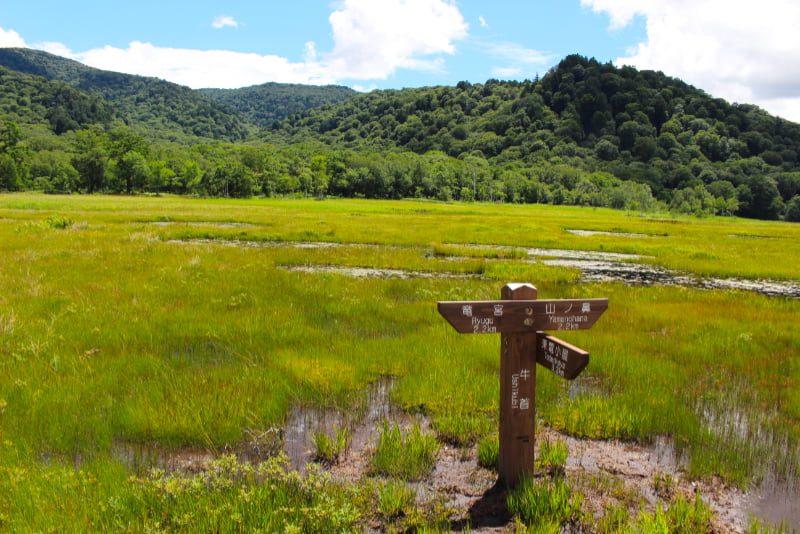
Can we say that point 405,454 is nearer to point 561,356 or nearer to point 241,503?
point 241,503

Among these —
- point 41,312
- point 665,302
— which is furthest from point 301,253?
point 665,302

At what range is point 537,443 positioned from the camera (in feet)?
19.2

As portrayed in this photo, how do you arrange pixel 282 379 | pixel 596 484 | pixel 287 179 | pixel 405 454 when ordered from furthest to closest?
pixel 287 179
pixel 282 379
pixel 405 454
pixel 596 484

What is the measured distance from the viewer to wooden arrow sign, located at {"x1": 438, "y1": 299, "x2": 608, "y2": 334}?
4.18m

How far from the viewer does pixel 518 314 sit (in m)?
4.36

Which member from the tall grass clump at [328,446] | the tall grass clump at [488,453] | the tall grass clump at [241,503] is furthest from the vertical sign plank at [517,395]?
the tall grass clump at [328,446]

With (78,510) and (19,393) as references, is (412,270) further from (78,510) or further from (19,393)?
(78,510)

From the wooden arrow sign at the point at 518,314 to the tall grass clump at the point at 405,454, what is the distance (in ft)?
6.38

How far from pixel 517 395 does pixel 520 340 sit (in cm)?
55

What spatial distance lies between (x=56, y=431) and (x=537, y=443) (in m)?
5.92

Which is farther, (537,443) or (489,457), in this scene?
(537,443)

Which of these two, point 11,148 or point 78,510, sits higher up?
point 11,148

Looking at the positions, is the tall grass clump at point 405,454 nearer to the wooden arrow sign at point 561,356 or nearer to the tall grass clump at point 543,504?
the tall grass clump at point 543,504

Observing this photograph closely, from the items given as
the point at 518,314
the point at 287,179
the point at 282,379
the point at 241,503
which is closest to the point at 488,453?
the point at 518,314
